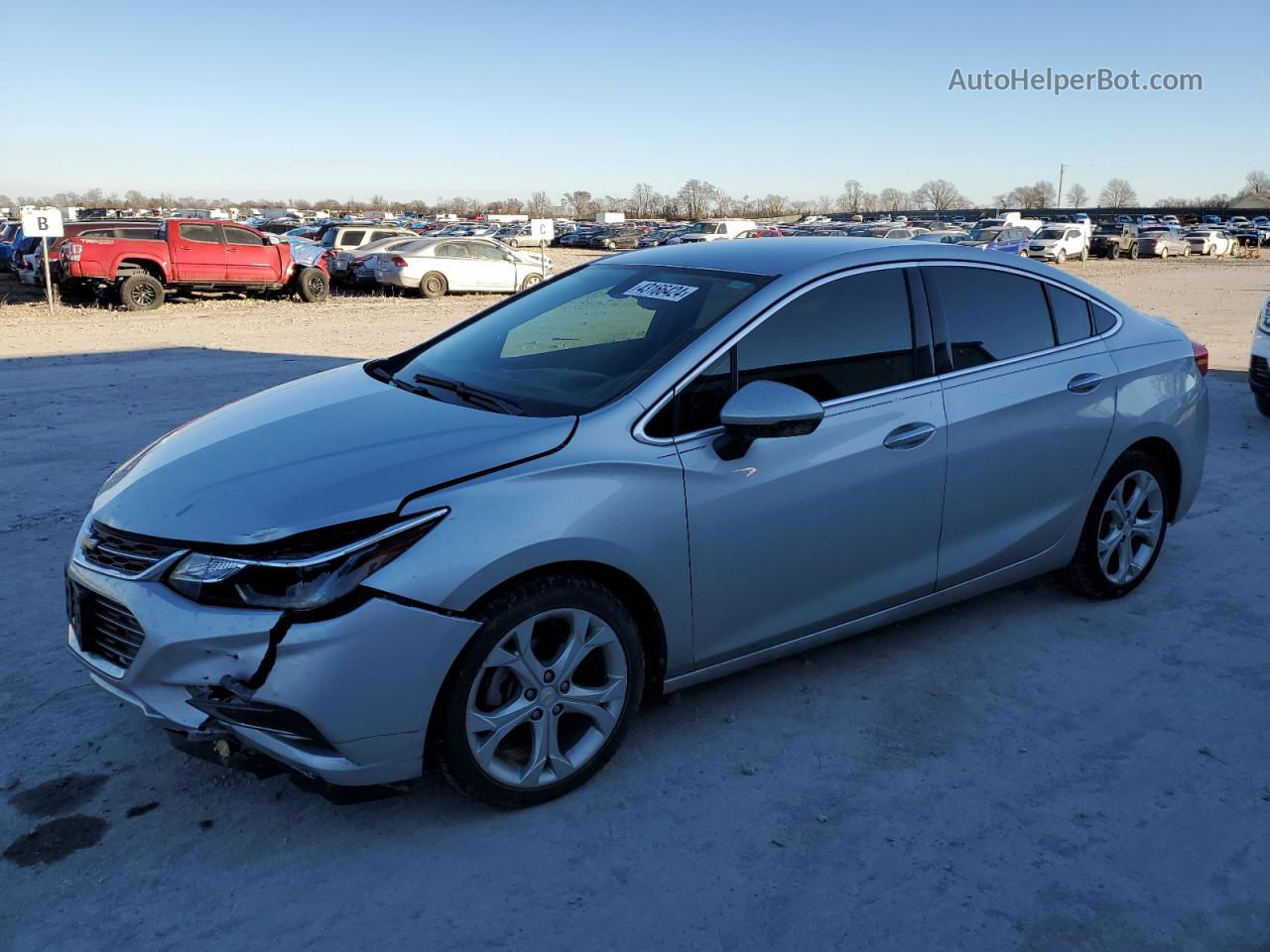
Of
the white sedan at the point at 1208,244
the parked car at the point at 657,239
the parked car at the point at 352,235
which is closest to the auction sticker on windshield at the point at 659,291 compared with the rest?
the parked car at the point at 352,235

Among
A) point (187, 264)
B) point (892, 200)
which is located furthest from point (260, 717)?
point (892, 200)

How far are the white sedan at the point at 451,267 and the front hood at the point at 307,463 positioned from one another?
19.7 metres

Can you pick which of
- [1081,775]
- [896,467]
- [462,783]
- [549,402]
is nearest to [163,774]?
[462,783]

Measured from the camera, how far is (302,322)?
17.4 m

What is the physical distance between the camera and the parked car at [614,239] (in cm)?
5334

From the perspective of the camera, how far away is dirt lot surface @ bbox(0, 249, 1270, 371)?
45.8 ft

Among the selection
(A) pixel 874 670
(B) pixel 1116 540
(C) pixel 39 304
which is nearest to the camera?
(A) pixel 874 670

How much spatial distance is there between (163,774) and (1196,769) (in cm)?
337

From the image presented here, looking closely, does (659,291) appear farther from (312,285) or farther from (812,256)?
(312,285)

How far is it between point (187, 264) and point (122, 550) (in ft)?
62.7

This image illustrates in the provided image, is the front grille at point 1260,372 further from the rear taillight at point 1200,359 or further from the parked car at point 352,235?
the parked car at point 352,235

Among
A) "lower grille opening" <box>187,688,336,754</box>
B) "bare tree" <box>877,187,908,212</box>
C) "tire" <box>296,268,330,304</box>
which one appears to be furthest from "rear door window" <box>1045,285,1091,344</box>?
"bare tree" <box>877,187,908,212</box>

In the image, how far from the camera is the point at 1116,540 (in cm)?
474

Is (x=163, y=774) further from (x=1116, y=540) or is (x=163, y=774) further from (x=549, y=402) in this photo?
(x=1116, y=540)
